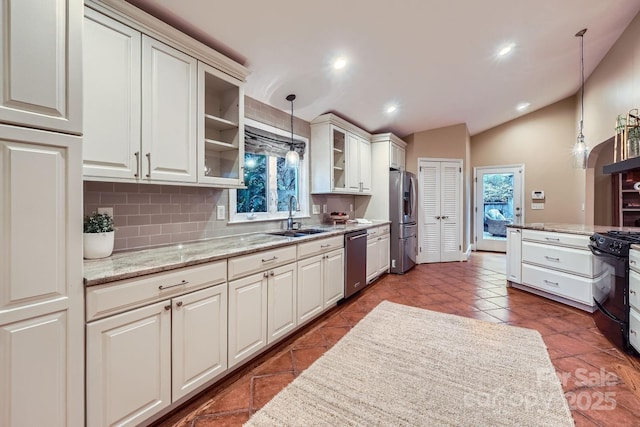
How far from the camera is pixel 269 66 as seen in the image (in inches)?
105

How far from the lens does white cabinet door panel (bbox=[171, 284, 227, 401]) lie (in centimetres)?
159

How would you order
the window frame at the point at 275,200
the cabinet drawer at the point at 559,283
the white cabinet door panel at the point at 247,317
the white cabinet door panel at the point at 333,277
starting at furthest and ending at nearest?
the cabinet drawer at the point at 559,283
the white cabinet door panel at the point at 333,277
the window frame at the point at 275,200
the white cabinet door panel at the point at 247,317

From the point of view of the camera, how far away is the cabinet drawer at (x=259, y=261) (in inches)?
76.2

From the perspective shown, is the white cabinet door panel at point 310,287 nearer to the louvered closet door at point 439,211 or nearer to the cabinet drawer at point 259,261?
the cabinet drawer at point 259,261

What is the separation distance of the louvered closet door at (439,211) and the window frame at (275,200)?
2874 millimetres

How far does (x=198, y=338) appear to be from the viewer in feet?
5.57

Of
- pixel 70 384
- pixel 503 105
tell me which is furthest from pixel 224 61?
pixel 503 105

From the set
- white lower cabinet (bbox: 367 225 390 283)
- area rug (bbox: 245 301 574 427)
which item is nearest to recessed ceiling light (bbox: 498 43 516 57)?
white lower cabinet (bbox: 367 225 390 283)

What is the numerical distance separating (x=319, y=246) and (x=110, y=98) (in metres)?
1.95

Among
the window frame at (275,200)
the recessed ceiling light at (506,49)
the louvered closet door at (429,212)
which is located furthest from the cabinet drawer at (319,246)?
the louvered closet door at (429,212)

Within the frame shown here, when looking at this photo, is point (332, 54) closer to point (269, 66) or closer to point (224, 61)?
point (269, 66)

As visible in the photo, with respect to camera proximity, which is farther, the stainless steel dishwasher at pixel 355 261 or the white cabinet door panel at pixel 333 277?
the stainless steel dishwasher at pixel 355 261

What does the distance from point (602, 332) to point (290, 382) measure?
290 cm

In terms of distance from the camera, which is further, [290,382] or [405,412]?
[290,382]
